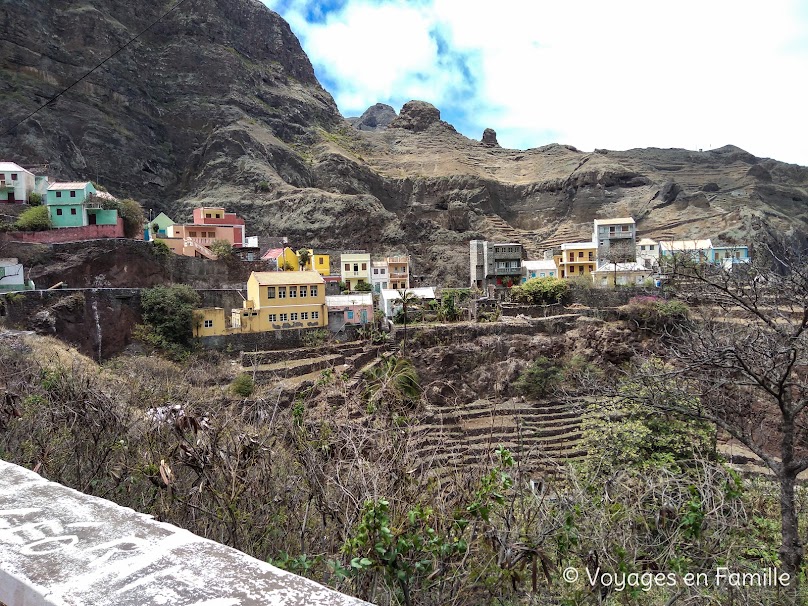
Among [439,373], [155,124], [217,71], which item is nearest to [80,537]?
[439,373]

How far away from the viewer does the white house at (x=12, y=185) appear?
2714 cm

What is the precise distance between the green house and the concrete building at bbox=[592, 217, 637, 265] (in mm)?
33831

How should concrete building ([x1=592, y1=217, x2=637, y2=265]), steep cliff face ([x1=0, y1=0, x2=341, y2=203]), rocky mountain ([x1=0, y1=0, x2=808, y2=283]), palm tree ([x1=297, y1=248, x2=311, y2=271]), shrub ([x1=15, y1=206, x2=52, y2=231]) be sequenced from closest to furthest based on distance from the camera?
Answer: shrub ([x1=15, y1=206, x2=52, y2=231]) < palm tree ([x1=297, y1=248, x2=311, y2=271]) < concrete building ([x1=592, y1=217, x2=637, y2=265]) < steep cliff face ([x1=0, y1=0, x2=341, y2=203]) < rocky mountain ([x1=0, y1=0, x2=808, y2=283])

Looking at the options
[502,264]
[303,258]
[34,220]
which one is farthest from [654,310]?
[34,220]

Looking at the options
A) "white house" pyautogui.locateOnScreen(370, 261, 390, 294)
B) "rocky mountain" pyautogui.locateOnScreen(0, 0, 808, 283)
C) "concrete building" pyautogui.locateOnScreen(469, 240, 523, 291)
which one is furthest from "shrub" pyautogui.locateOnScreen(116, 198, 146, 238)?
"concrete building" pyautogui.locateOnScreen(469, 240, 523, 291)

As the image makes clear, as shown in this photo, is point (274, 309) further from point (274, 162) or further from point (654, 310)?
point (274, 162)

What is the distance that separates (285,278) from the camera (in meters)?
26.0

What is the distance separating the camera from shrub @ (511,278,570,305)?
3172cm

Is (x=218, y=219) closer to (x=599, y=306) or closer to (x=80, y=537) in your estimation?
(x=599, y=306)

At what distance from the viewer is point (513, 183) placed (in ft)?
202

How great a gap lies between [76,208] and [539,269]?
105 ft

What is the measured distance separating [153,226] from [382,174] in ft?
101

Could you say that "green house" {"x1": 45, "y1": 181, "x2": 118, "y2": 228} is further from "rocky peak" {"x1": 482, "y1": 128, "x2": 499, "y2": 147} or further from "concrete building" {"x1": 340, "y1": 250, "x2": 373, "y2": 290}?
"rocky peak" {"x1": 482, "y1": 128, "x2": 499, "y2": 147}

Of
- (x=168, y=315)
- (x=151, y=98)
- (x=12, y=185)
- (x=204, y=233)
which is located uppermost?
(x=151, y=98)
